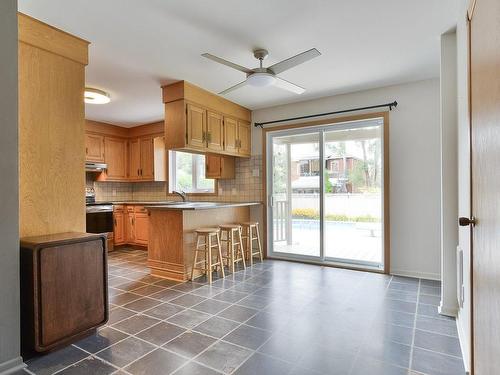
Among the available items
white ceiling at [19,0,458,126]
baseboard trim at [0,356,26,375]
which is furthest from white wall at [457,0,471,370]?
baseboard trim at [0,356,26,375]

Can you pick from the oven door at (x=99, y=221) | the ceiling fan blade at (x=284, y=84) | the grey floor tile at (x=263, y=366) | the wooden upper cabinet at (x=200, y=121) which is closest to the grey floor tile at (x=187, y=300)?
the grey floor tile at (x=263, y=366)

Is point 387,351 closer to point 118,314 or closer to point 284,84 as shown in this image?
point 118,314

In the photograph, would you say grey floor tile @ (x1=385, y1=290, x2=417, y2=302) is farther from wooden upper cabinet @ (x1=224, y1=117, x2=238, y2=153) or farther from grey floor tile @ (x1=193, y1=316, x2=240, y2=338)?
wooden upper cabinet @ (x1=224, y1=117, x2=238, y2=153)

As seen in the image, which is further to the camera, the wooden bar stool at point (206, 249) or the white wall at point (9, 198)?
the wooden bar stool at point (206, 249)

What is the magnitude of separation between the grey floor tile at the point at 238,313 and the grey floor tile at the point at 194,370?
694 mm

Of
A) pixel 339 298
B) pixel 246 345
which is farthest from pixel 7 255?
pixel 339 298

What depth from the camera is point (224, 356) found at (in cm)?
195

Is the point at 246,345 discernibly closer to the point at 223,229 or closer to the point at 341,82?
the point at 223,229

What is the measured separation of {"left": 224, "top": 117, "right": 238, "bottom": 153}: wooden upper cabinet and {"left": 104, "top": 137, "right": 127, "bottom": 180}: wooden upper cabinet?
→ 9.72 ft

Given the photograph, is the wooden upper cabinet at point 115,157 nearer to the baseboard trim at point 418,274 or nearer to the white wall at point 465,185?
the baseboard trim at point 418,274

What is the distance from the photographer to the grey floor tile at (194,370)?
1.77 metres

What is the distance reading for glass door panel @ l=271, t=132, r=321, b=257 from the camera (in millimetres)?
4555

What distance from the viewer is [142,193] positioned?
659 cm

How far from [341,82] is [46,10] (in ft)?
10.4
